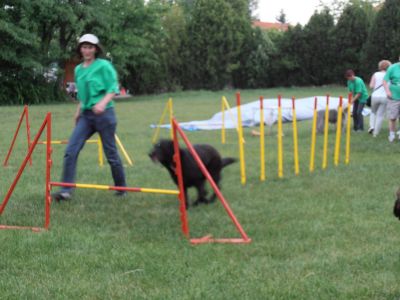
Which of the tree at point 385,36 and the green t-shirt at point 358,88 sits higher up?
the tree at point 385,36

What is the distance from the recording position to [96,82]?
5832 millimetres

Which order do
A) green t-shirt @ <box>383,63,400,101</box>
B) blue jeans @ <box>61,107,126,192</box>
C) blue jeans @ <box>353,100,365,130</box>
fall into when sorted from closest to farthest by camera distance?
blue jeans @ <box>61,107,126,192</box>, green t-shirt @ <box>383,63,400,101</box>, blue jeans @ <box>353,100,365,130</box>

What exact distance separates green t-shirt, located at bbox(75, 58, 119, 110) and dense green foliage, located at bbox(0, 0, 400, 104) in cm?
2537

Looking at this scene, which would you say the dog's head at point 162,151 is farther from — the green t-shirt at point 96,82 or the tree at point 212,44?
the tree at point 212,44

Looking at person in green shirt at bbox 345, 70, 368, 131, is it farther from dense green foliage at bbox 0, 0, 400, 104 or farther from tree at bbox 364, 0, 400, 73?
tree at bbox 364, 0, 400, 73

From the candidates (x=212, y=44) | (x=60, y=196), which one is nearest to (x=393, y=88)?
(x=60, y=196)

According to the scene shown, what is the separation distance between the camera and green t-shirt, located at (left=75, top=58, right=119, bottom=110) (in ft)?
19.2

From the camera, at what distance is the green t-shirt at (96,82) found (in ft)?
19.2

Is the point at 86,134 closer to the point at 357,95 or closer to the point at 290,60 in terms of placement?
the point at 357,95

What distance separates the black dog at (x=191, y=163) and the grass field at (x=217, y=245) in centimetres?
25

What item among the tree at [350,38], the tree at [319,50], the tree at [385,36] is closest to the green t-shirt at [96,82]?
the tree at [385,36]

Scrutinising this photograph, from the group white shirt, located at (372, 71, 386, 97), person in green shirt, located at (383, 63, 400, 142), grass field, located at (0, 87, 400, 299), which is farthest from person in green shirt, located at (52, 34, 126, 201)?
white shirt, located at (372, 71, 386, 97)

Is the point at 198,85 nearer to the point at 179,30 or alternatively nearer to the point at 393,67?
the point at 179,30

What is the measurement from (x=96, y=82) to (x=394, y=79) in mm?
6881
